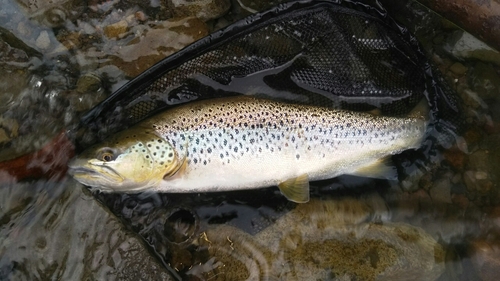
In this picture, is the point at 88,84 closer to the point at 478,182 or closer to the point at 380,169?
the point at 380,169

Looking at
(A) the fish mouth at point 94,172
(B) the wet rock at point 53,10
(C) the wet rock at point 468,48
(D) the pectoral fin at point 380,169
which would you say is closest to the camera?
(A) the fish mouth at point 94,172

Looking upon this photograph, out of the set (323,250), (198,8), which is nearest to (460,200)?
(323,250)

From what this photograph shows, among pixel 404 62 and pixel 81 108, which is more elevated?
pixel 404 62

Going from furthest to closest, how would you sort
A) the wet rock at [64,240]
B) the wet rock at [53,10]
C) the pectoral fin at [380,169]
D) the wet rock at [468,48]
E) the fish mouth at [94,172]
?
the wet rock at [468,48], the wet rock at [53,10], the pectoral fin at [380,169], the wet rock at [64,240], the fish mouth at [94,172]

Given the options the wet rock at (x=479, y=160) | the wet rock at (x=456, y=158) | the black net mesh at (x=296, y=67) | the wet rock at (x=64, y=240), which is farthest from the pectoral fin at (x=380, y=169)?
the wet rock at (x=64, y=240)

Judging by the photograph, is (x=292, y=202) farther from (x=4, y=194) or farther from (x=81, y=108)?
(x=4, y=194)

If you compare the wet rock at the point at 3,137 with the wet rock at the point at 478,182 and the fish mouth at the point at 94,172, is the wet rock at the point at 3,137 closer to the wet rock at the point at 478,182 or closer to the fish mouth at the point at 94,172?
the fish mouth at the point at 94,172

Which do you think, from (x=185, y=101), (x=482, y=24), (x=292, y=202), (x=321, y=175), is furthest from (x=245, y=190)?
(x=482, y=24)
